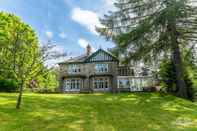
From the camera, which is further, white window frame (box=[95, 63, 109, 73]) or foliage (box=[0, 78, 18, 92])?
white window frame (box=[95, 63, 109, 73])

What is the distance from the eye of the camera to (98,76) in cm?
4647

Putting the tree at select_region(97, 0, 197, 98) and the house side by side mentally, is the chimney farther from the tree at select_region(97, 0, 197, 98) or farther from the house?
the tree at select_region(97, 0, 197, 98)

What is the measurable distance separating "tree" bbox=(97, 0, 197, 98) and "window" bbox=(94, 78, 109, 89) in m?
13.0

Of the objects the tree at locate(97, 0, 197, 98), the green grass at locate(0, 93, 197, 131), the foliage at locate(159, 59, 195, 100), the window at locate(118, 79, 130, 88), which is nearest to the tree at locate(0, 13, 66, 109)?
the green grass at locate(0, 93, 197, 131)

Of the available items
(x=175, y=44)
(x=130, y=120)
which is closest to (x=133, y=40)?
(x=175, y=44)

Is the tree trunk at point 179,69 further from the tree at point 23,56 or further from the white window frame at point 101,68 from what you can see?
the tree at point 23,56

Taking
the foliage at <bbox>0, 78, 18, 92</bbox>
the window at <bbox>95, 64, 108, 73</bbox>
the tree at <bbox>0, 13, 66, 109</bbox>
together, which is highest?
the window at <bbox>95, 64, 108, 73</bbox>

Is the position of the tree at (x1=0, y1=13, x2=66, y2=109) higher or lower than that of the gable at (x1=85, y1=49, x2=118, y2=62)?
lower

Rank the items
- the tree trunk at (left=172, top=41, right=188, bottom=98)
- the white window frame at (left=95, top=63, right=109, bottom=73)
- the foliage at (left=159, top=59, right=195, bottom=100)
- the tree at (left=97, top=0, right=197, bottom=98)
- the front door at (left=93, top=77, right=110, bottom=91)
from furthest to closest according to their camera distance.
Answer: the white window frame at (left=95, top=63, right=109, bottom=73) → the front door at (left=93, top=77, right=110, bottom=91) → the foliage at (left=159, top=59, right=195, bottom=100) → the tree trunk at (left=172, top=41, right=188, bottom=98) → the tree at (left=97, top=0, right=197, bottom=98)

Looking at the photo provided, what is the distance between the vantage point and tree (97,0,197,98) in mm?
31547

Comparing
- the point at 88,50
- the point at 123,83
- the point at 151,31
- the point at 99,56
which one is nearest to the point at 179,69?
the point at 151,31

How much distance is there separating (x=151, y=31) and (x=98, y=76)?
654 inches

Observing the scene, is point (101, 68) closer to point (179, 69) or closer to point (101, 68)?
point (101, 68)

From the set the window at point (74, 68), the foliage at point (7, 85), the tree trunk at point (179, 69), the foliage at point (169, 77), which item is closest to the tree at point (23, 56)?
the foliage at point (7, 85)
